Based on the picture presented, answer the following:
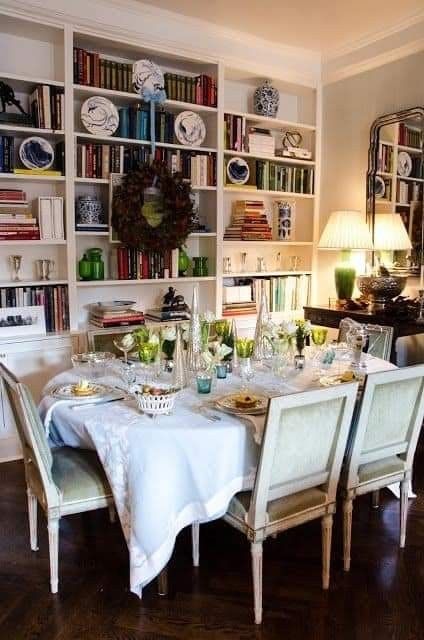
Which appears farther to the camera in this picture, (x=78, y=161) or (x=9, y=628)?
(x=78, y=161)

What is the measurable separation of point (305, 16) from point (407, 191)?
4.55 ft

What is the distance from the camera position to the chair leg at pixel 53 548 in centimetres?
200

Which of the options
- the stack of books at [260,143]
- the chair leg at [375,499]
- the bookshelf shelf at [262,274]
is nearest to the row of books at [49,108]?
the stack of books at [260,143]

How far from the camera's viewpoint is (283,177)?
4492 millimetres

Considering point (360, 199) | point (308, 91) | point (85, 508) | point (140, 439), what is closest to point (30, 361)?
point (85, 508)

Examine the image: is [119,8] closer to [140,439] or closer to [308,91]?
[308,91]

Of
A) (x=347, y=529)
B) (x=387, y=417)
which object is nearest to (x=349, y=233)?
(x=387, y=417)

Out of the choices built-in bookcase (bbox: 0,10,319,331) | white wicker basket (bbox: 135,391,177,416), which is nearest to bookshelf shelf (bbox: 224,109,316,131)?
built-in bookcase (bbox: 0,10,319,331)

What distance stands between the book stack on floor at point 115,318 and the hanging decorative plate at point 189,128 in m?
1.28

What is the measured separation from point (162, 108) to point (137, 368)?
208cm

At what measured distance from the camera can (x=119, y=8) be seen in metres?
3.51

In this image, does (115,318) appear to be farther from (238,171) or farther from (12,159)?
(238,171)

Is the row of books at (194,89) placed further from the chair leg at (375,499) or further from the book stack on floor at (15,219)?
the chair leg at (375,499)

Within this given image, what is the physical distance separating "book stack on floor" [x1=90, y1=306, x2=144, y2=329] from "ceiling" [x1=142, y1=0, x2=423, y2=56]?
79.6 inches
